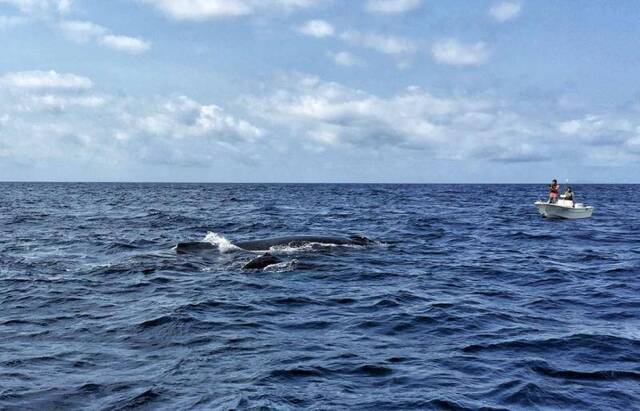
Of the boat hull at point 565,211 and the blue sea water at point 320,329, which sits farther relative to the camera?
the boat hull at point 565,211

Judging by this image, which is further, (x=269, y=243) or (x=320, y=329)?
(x=269, y=243)

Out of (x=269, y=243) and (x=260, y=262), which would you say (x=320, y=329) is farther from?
(x=269, y=243)

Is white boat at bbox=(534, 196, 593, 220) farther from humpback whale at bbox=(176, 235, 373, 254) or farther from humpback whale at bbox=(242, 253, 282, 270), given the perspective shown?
humpback whale at bbox=(242, 253, 282, 270)

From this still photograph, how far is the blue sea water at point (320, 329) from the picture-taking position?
8.84 m

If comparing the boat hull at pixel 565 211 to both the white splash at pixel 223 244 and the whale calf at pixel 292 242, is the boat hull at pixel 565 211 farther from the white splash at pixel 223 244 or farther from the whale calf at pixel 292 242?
the white splash at pixel 223 244

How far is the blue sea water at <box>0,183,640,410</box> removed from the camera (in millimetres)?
8844

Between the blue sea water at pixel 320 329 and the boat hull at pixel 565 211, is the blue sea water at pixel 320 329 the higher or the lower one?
the lower one

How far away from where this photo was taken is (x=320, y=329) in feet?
41.7

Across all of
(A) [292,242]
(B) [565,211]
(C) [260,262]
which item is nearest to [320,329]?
(C) [260,262]

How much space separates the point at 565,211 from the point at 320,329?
3487 centimetres

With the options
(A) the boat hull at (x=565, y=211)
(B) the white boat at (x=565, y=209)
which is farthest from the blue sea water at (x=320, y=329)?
(A) the boat hull at (x=565, y=211)

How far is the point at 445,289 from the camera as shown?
17328mm

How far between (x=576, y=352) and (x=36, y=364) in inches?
389

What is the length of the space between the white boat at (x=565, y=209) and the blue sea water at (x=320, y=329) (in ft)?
55.1
